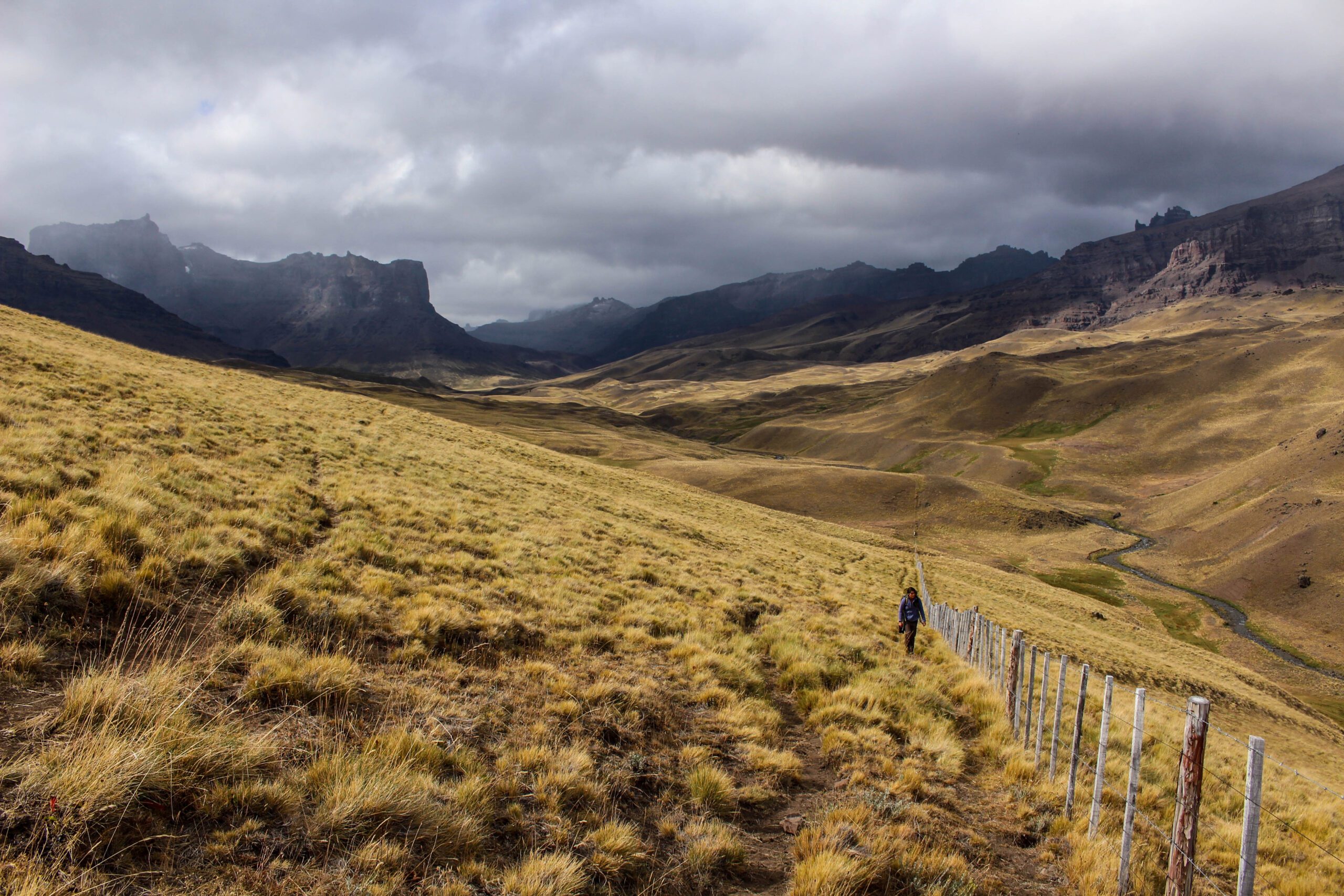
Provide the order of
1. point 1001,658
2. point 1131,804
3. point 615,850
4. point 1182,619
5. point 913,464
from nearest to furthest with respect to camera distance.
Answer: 1. point 615,850
2. point 1131,804
3. point 1001,658
4. point 1182,619
5. point 913,464

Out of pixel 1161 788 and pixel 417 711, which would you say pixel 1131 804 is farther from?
pixel 417 711

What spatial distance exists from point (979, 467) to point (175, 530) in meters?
140

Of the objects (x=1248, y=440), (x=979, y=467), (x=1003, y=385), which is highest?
(x=1003, y=385)

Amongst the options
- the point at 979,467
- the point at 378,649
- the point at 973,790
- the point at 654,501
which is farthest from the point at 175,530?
the point at 979,467

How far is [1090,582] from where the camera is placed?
66812mm

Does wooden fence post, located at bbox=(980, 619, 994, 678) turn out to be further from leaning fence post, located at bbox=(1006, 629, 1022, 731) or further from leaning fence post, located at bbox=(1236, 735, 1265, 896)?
leaning fence post, located at bbox=(1236, 735, 1265, 896)

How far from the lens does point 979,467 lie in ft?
424

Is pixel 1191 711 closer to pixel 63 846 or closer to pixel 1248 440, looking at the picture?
pixel 63 846

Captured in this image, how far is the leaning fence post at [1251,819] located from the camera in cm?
520

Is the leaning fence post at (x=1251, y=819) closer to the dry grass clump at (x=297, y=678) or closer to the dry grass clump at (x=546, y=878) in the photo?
the dry grass clump at (x=546, y=878)

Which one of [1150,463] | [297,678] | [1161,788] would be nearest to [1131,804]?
[1161,788]

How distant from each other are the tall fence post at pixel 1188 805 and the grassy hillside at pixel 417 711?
2.90ft

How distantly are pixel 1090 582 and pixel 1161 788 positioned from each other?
6861 centimetres

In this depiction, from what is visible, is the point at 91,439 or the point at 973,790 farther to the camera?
the point at 91,439
